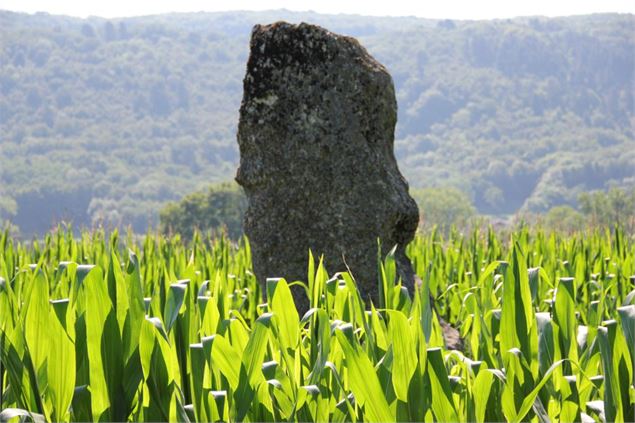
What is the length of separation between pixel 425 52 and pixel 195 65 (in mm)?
53085

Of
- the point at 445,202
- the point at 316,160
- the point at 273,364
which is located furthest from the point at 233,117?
the point at 273,364

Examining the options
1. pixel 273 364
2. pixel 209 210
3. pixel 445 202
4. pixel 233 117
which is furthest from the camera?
pixel 233 117

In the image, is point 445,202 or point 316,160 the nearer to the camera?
point 316,160

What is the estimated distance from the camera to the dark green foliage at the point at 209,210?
7044cm

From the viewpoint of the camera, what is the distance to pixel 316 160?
4379 mm

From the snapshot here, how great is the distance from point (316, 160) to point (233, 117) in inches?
6623

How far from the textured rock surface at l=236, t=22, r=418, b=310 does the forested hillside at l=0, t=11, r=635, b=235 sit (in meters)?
116

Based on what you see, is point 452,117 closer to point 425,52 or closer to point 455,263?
point 425,52

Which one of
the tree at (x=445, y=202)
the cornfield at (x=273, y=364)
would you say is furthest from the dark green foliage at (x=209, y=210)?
the cornfield at (x=273, y=364)

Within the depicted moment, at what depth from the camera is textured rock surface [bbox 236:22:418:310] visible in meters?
4.36

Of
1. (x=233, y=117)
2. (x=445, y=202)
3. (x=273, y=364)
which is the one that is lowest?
(x=445, y=202)

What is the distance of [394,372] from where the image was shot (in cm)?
199

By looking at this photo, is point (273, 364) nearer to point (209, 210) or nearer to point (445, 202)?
point (209, 210)

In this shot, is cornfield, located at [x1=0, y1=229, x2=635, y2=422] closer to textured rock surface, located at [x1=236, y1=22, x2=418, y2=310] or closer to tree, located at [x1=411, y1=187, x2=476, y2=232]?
textured rock surface, located at [x1=236, y1=22, x2=418, y2=310]
